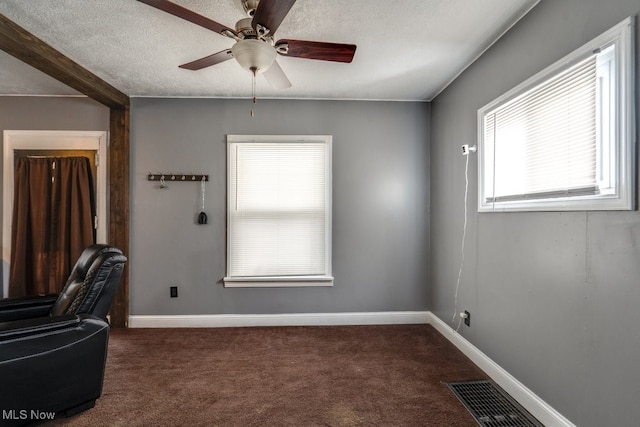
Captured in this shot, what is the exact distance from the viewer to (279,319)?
3307 mm

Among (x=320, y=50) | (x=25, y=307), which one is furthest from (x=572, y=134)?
(x=25, y=307)

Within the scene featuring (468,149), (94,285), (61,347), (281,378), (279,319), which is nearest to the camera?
(61,347)

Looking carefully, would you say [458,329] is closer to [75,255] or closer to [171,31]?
[171,31]

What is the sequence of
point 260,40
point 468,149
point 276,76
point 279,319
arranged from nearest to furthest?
point 260,40 < point 276,76 < point 468,149 < point 279,319

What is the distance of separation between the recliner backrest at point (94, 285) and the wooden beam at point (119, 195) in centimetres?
112

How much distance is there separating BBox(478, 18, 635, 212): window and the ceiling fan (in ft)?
3.77

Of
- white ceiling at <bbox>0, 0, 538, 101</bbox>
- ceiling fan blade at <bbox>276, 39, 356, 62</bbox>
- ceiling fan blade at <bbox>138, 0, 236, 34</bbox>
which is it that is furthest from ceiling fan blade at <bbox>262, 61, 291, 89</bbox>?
ceiling fan blade at <bbox>138, 0, 236, 34</bbox>

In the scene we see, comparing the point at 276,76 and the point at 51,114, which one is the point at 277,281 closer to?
the point at 276,76

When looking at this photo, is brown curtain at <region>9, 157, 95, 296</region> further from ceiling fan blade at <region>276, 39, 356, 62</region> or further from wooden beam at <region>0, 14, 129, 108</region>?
ceiling fan blade at <region>276, 39, 356, 62</region>

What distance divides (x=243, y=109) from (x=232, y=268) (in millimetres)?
1721

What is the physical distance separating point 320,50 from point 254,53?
0.40 m

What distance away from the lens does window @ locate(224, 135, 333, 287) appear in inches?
129

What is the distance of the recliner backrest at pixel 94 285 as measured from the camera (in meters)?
1.92

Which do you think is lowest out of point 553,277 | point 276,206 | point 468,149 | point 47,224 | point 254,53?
point 553,277
